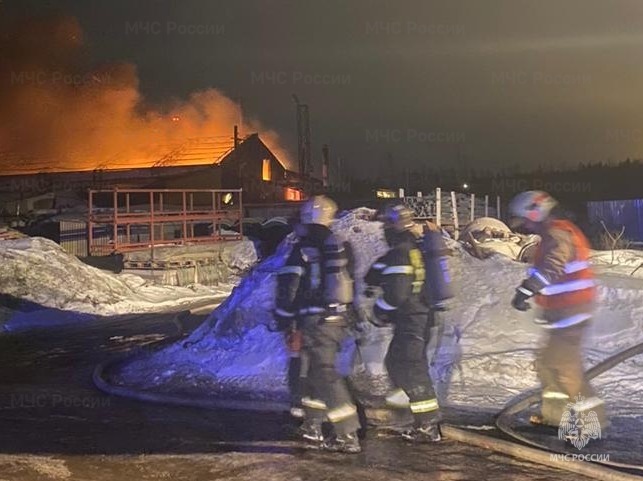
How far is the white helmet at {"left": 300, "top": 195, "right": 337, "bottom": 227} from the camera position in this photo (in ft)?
20.8

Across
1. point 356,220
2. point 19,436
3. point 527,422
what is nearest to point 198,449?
point 19,436

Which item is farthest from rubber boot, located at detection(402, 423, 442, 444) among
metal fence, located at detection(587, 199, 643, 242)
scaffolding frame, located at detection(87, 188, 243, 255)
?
metal fence, located at detection(587, 199, 643, 242)

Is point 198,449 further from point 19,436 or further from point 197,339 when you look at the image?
point 197,339

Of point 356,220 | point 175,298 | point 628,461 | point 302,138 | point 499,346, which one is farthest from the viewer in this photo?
point 302,138

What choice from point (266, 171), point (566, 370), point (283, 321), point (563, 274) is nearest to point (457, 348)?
point (566, 370)

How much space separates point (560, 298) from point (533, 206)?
0.77 m

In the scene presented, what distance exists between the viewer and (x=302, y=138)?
54094mm

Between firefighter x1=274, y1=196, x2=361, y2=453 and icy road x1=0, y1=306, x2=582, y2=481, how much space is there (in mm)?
252

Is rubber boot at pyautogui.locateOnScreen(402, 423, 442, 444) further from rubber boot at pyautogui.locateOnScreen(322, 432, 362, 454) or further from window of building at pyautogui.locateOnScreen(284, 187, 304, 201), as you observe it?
window of building at pyautogui.locateOnScreen(284, 187, 304, 201)

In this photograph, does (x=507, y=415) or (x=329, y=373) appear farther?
(x=507, y=415)

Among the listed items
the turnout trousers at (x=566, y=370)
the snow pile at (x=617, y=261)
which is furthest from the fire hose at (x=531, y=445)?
the snow pile at (x=617, y=261)

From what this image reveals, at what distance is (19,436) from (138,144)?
5001 cm

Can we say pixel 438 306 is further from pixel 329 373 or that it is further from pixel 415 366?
pixel 329 373

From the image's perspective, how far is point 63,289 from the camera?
732 inches
